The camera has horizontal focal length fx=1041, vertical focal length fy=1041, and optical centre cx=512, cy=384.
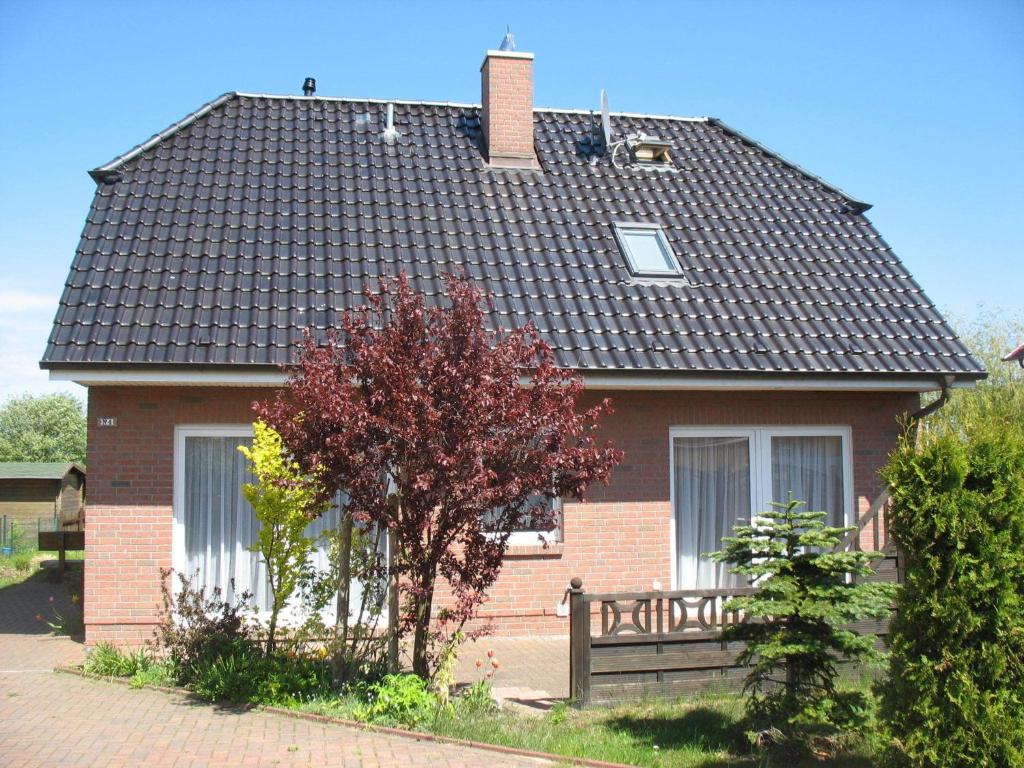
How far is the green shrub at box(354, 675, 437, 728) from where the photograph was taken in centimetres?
783

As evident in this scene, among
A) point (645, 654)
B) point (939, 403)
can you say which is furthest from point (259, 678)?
point (939, 403)

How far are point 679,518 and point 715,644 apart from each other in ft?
11.4

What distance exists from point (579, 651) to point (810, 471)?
17.5 feet

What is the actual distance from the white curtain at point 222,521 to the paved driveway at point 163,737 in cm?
224

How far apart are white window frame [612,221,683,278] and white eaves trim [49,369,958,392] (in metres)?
1.92

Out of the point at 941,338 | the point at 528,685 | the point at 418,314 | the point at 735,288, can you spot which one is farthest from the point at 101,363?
the point at 941,338

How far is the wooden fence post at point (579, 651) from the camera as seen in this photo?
8555 mm

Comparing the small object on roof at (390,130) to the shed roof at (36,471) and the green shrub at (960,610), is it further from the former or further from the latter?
the shed roof at (36,471)

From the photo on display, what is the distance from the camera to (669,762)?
6.98 metres

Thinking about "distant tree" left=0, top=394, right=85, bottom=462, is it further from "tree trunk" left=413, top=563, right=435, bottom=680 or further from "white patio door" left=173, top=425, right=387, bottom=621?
"tree trunk" left=413, top=563, right=435, bottom=680

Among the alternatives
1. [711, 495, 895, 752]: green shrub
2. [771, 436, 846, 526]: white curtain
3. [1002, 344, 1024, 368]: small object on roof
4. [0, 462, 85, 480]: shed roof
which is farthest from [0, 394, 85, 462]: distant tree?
[711, 495, 895, 752]: green shrub

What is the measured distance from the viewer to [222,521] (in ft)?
37.9

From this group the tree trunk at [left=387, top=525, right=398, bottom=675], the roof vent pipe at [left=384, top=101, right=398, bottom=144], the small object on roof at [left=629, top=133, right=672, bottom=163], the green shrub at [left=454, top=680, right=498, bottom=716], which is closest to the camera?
the green shrub at [left=454, top=680, right=498, bottom=716]

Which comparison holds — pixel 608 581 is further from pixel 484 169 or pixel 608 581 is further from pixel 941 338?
pixel 484 169
